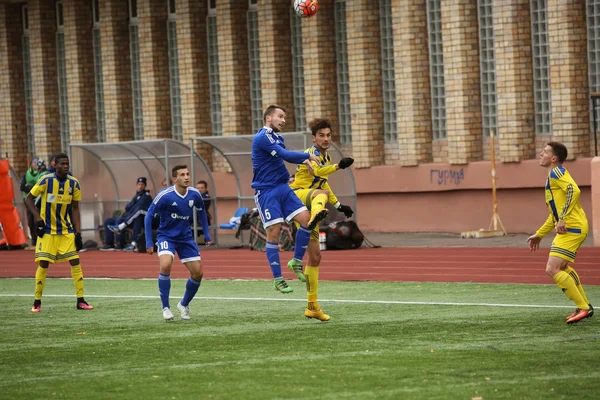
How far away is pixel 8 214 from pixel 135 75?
1066cm

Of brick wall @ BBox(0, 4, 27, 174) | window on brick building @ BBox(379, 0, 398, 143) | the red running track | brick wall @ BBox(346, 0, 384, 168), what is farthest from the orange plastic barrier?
brick wall @ BBox(0, 4, 27, 174)

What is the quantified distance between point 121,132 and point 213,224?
12.4 meters

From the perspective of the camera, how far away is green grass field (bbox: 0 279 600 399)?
10289mm

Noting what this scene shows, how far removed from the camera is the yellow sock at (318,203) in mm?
15723

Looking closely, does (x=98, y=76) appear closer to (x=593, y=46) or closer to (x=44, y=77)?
(x=44, y=77)

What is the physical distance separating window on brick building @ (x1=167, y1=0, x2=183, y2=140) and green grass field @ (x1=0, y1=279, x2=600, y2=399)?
23.0 meters

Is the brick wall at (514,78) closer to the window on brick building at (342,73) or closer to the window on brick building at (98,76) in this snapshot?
the window on brick building at (342,73)

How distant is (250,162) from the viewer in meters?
31.2

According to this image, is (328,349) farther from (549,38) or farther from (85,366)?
(549,38)

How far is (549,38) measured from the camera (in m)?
30.3

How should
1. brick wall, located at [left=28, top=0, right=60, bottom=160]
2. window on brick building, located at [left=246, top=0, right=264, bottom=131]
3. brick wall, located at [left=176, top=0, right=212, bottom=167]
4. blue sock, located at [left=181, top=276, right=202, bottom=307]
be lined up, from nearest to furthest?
blue sock, located at [left=181, top=276, right=202, bottom=307] < window on brick building, located at [left=246, top=0, right=264, bottom=131] < brick wall, located at [left=176, top=0, right=212, bottom=167] < brick wall, located at [left=28, top=0, right=60, bottom=160]

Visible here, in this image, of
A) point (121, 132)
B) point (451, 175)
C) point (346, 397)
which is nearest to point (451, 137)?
point (451, 175)

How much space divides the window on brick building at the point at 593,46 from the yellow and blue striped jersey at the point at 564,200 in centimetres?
1663

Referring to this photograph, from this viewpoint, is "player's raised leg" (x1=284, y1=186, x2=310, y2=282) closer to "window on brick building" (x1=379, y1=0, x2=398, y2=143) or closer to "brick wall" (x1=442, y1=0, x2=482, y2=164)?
"brick wall" (x1=442, y1=0, x2=482, y2=164)
